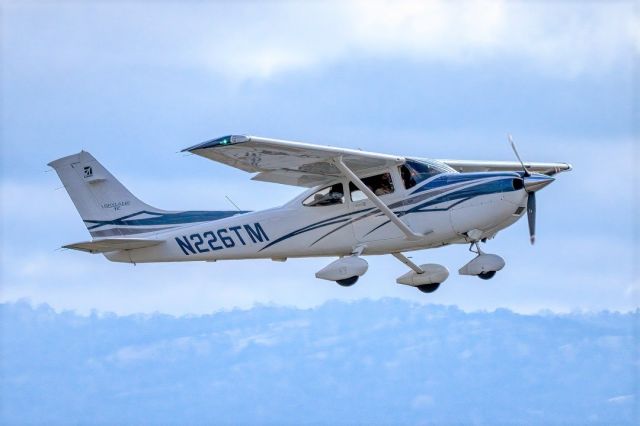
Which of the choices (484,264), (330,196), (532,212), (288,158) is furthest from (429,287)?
(288,158)

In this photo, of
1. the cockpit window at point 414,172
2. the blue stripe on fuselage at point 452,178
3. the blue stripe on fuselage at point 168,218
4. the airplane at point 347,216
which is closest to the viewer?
the airplane at point 347,216

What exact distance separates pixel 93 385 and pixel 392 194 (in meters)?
176

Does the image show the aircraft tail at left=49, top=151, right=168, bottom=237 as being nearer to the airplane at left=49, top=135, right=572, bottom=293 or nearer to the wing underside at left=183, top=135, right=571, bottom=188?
the airplane at left=49, top=135, right=572, bottom=293

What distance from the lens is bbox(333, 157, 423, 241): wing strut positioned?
2395 centimetres

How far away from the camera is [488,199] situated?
2366cm

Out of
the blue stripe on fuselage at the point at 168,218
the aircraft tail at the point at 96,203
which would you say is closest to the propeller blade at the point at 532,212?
the blue stripe on fuselage at the point at 168,218

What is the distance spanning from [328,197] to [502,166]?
201 inches

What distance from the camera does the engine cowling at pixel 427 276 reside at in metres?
25.6

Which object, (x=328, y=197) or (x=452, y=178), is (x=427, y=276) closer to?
(x=452, y=178)

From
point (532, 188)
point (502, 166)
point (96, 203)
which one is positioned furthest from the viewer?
point (502, 166)

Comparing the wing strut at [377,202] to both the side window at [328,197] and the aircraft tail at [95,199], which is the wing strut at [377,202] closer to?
the side window at [328,197]

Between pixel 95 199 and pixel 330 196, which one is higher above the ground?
pixel 95 199

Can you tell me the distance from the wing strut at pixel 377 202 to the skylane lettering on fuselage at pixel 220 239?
7.69 feet

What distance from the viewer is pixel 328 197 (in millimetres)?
24906
